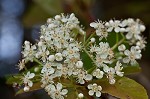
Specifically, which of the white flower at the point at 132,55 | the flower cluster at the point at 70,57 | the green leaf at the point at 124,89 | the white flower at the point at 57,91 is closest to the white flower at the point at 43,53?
the flower cluster at the point at 70,57

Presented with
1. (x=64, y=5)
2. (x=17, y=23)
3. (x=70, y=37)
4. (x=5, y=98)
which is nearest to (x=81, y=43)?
(x=70, y=37)

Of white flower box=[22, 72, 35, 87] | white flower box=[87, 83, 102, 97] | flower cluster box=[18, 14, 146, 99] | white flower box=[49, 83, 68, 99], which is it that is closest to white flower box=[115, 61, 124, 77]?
flower cluster box=[18, 14, 146, 99]

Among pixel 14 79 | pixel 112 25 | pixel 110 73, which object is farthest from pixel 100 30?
pixel 14 79

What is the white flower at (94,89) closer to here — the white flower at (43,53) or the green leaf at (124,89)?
Result: the green leaf at (124,89)

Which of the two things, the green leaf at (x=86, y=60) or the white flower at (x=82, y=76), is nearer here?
the white flower at (x=82, y=76)

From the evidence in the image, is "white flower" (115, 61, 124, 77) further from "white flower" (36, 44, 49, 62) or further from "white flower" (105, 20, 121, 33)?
"white flower" (36, 44, 49, 62)

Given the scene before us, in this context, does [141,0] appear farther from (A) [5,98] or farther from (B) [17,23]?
(A) [5,98]

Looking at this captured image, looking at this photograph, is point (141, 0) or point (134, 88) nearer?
point (134, 88)
